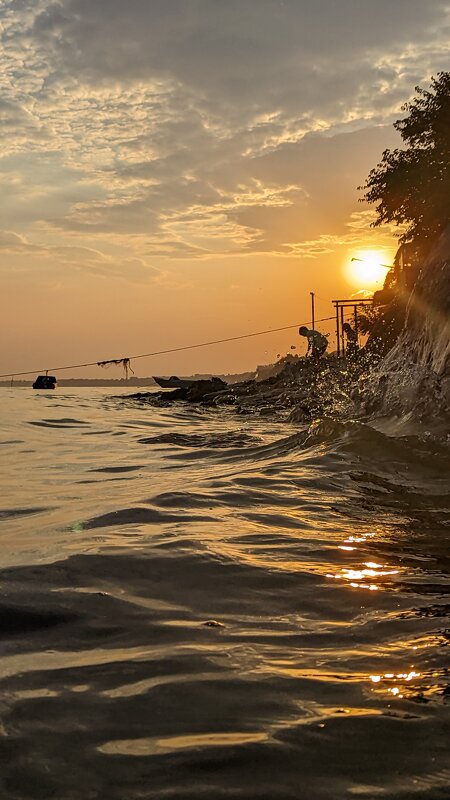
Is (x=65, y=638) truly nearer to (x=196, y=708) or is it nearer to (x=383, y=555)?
(x=196, y=708)

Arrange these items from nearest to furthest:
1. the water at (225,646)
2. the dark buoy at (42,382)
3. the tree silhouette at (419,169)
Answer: the water at (225,646) < the tree silhouette at (419,169) < the dark buoy at (42,382)

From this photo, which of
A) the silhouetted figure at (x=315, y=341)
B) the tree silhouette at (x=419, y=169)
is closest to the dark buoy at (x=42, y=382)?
the silhouetted figure at (x=315, y=341)

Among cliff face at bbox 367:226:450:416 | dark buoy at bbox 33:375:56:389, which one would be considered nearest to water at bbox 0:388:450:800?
cliff face at bbox 367:226:450:416

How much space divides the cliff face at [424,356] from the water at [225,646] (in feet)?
11.2

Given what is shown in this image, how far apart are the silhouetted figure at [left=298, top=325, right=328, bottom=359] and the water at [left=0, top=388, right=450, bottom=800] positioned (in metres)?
31.5

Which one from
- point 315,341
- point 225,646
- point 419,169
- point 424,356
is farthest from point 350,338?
point 225,646

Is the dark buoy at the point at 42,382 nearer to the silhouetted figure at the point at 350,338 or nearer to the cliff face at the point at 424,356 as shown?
the silhouetted figure at the point at 350,338

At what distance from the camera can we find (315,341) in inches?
1442

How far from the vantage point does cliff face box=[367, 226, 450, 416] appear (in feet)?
28.5

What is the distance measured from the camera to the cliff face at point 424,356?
867 centimetres

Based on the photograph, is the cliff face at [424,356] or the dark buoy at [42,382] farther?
the dark buoy at [42,382]

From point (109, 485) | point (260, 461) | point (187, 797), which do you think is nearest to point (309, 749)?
point (187, 797)

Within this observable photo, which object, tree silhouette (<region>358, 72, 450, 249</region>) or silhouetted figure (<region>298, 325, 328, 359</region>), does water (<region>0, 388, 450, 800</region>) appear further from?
silhouetted figure (<region>298, 325, 328, 359</region>)

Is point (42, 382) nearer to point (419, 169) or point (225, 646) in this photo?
point (419, 169)
